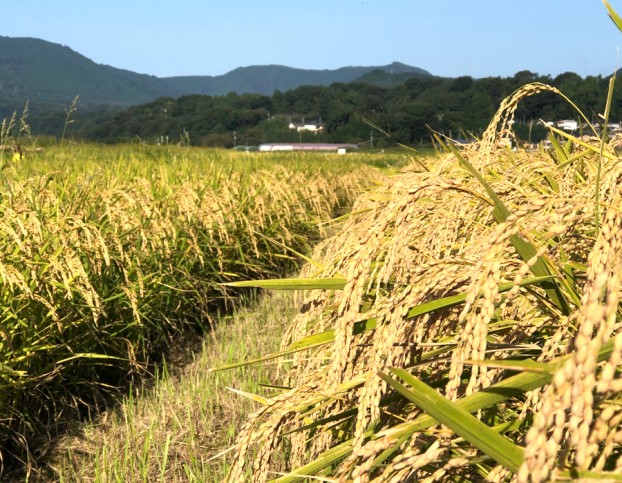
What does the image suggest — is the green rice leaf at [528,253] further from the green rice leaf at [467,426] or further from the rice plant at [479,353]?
the green rice leaf at [467,426]

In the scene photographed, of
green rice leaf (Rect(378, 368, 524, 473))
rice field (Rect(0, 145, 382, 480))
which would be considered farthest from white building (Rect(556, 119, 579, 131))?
green rice leaf (Rect(378, 368, 524, 473))

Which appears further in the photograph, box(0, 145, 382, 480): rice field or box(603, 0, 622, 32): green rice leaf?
box(0, 145, 382, 480): rice field

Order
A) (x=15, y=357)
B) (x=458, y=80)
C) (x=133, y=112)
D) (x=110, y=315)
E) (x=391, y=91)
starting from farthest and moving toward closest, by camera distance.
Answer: (x=133, y=112), (x=391, y=91), (x=458, y=80), (x=110, y=315), (x=15, y=357)

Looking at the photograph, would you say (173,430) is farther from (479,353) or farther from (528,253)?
(479,353)

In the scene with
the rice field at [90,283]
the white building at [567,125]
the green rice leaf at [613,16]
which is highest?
the green rice leaf at [613,16]

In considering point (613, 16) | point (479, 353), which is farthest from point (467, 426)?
point (613, 16)

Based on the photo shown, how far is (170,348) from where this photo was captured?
4.71m

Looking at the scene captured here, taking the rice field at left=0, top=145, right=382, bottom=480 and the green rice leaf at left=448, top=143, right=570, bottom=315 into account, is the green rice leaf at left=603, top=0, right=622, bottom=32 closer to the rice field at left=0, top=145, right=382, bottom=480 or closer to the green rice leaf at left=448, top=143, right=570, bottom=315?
the green rice leaf at left=448, top=143, right=570, bottom=315

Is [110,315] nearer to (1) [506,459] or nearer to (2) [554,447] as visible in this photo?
(1) [506,459]

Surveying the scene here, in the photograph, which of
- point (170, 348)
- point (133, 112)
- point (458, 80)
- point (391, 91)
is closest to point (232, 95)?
point (133, 112)

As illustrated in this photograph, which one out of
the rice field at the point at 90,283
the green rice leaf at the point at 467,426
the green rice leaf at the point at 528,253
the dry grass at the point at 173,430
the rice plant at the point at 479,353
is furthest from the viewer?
the rice field at the point at 90,283

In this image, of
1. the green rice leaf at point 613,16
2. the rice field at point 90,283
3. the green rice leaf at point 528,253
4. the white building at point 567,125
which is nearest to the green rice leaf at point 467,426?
the green rice leaf at point 528,253

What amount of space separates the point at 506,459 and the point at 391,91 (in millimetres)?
23502

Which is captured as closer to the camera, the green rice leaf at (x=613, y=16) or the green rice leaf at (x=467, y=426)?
the green rice leaf at (x=467, y=426)
